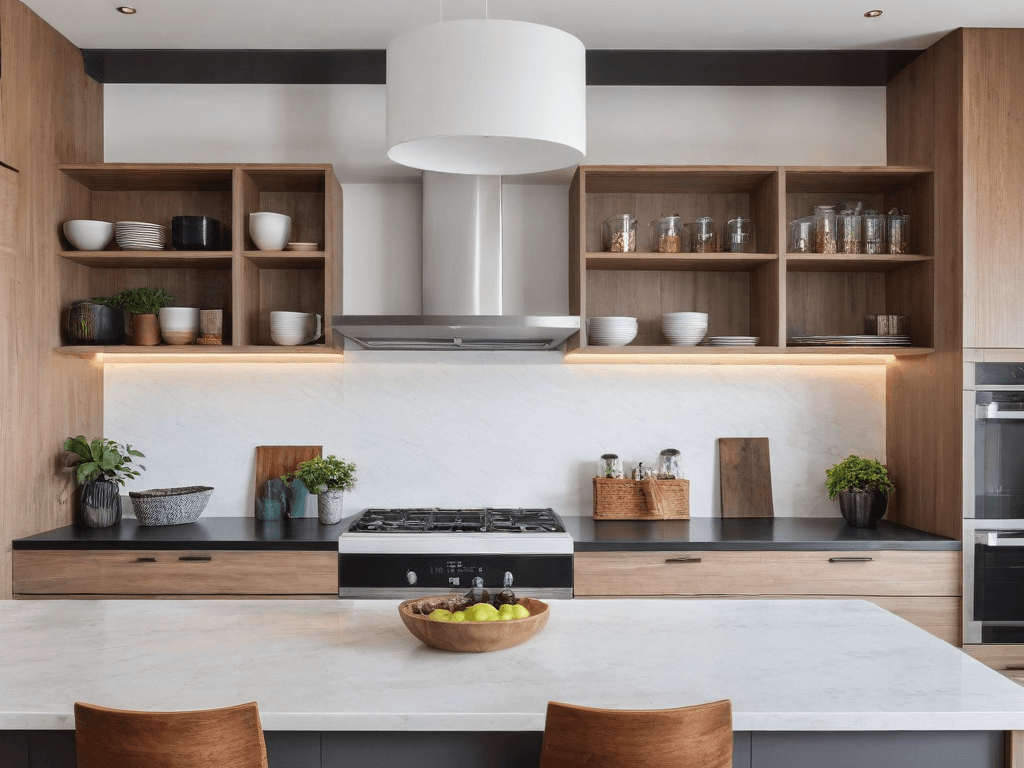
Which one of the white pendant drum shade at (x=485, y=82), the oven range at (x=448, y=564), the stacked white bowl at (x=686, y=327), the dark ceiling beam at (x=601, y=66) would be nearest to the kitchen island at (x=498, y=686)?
the white pendant drum shade at (x=485, y=82)

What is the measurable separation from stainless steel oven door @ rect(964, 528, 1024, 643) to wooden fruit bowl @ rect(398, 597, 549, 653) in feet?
7.15

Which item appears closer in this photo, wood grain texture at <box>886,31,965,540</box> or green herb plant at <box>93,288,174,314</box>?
wood grain texture at <box>886,31,965,540</box>

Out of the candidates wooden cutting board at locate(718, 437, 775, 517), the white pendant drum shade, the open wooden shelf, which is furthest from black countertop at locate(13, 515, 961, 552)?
the white pendant drum shade

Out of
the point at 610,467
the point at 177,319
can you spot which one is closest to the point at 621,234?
the point at 610,467

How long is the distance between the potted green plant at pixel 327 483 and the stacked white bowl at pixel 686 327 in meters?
1.50

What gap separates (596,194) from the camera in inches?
147

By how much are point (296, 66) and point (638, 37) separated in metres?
1.46

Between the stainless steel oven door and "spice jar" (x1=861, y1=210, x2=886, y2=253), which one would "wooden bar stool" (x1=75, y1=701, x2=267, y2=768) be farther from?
"spice jar" (x1=861, y1=210, x2=886, y2=253)

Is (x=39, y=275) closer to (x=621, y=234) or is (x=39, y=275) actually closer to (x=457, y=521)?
(x=457, y=521)

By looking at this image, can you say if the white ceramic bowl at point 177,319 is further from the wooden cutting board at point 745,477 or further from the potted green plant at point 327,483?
the wooden cutting board at point 745,477

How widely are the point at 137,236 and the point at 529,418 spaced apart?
72.7 inches

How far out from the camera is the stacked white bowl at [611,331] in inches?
134

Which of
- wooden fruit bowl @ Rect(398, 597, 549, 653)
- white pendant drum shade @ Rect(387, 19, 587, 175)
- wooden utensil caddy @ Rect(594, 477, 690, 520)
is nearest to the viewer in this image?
white pendant drum shade @ Rect(387, 19, 587, 175)

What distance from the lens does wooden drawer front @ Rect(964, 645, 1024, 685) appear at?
312 centimetres
